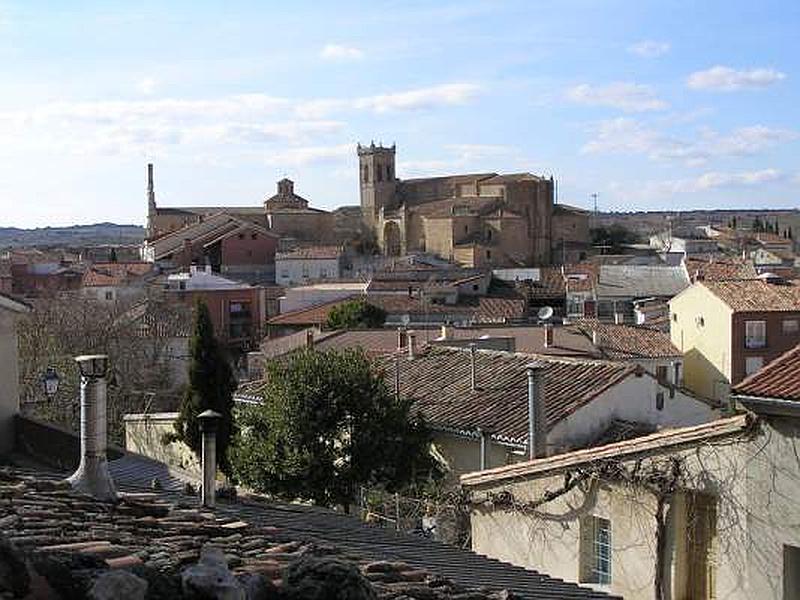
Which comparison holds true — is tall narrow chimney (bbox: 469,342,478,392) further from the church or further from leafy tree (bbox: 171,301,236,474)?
the church

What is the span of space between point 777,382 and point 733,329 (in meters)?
32.4

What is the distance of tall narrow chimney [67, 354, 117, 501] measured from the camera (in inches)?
335

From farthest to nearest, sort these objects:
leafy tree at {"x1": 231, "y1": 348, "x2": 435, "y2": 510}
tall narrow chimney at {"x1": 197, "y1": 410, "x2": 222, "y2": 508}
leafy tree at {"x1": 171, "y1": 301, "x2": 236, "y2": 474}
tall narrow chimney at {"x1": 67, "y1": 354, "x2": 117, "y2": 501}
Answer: leafy tree at {"x1": 171, "y1": 301, "x2": 236, "y2": 474}, leafy tree at {"x1": 231, "y1": 348, "x2": 435, "y2": 510}, tall narrow chimney at {"x1": 197, "y1": 410, "x2": 222, "y2": 508}, tall narrow chimney at {"x1": 67, "y1": 354, "x2": 117, "y2": 501}

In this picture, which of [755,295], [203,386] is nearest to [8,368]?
[203,386]

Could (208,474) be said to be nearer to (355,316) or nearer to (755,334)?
(755,334)

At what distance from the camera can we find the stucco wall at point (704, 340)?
142ft

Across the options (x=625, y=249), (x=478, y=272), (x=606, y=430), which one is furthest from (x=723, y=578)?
(x=625, y=249)

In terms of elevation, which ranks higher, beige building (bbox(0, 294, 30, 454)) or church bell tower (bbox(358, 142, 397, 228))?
church bell tower (bbox(358, 142, 397, 228))

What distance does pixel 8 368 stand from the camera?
1379 cm

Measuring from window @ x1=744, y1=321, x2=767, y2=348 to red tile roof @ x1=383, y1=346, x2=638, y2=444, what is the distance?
1990cm

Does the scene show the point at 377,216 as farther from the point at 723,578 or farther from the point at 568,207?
the point at 723,578

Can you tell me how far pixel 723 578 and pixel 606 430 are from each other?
8.92 meters

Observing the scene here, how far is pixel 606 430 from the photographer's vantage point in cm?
2108

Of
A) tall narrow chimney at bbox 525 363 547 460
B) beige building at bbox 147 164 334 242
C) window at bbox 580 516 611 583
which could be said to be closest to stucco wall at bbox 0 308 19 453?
window at bbox 580 516 611 583
